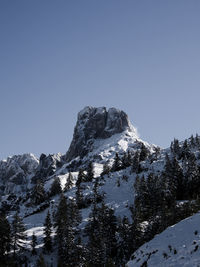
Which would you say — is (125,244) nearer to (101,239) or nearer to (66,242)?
(101,239)

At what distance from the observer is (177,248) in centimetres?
1995

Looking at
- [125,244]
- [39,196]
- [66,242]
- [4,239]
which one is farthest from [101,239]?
[39,196]

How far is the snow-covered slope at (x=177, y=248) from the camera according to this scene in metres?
17.2

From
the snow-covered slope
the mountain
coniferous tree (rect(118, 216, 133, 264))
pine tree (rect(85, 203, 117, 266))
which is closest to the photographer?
the snow-covered slope

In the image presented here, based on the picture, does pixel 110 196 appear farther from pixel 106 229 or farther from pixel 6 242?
pixel 6 242

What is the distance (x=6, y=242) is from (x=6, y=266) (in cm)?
994

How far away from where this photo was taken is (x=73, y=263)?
45.4 metres

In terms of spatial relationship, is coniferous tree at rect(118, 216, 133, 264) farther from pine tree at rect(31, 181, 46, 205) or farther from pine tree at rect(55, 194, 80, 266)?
pine tree at rect(31, 181, 46, 205)

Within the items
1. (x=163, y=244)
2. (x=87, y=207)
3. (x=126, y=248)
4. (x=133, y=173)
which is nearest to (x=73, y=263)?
(x=126, y=248)

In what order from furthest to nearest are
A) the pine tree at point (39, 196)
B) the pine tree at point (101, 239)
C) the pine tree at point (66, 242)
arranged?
the pine tree at point (39, 196)
the pine tree at point (66, 242)
the pine tree at point (101, 239)

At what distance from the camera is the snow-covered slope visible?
1725 centimetres

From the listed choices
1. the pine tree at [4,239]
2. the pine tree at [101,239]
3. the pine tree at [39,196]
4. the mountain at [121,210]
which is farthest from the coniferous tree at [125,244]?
the pine tree at [39,196]

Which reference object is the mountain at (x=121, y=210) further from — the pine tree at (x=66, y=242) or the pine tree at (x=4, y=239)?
the pine tree at (x=4, y=239)

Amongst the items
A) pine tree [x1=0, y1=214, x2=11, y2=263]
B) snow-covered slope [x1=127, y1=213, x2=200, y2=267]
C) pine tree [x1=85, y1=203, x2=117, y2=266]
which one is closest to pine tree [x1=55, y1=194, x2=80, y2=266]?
pine tree [x1=85, y1=203, x2=117, y2=266]
